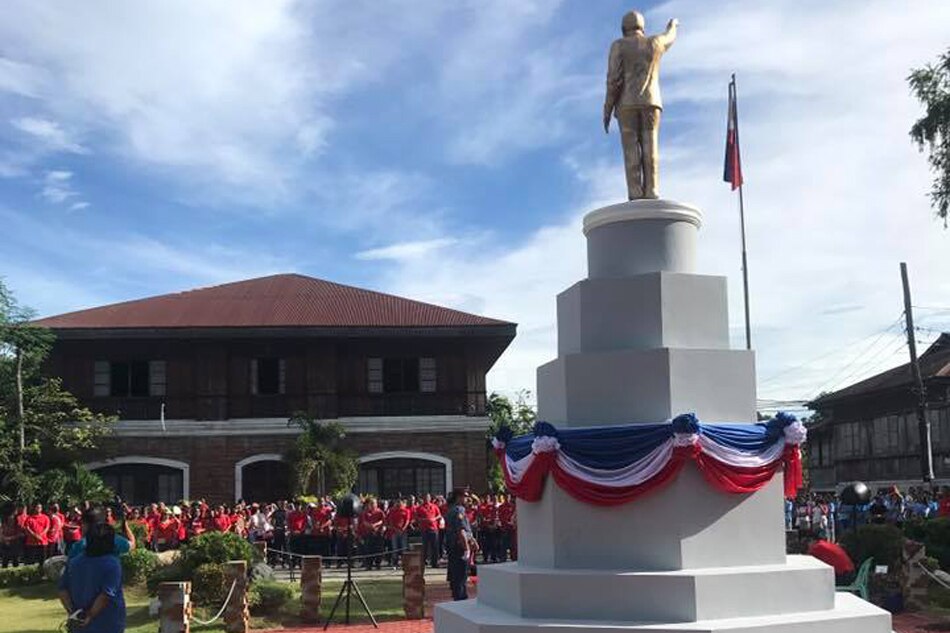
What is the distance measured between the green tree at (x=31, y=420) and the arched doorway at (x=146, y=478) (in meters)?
1.31

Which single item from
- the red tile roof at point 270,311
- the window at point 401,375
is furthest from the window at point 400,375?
the red tile roof at point 270,311

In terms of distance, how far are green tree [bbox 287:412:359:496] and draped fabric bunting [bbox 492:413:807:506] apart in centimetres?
2042

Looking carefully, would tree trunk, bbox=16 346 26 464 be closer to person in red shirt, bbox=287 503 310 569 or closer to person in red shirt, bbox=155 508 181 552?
person in red shirt, bbox=155 508 181 552

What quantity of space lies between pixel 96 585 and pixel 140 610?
829cm

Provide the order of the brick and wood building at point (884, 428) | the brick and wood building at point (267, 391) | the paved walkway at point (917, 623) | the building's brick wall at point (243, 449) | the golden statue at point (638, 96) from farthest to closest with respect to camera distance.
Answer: the brick and wood building at point (884, 428) → the brick and wood building at point (267, 391) → the building's brick wall at point (243, 449) → the paved walkway at point (917, 623) → the golden statue at point (638, 96)

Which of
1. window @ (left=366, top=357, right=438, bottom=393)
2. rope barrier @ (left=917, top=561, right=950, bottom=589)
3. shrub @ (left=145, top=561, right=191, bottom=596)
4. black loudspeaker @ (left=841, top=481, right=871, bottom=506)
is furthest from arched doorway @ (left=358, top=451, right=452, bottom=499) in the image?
black loudspeaker @ (left=841, top=481, right=871, bottom=506)

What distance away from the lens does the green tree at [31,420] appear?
86.7 ft

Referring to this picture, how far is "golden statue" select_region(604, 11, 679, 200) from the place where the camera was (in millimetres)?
9586

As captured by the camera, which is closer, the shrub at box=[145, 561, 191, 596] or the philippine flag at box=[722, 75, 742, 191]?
the shrub at box=[145, 561, 191, 596]

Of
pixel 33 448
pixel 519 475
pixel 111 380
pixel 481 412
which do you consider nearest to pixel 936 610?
pixel 519 475

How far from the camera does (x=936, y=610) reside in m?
15.0

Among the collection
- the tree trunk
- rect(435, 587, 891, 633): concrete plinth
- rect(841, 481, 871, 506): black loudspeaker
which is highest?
the tree trunk

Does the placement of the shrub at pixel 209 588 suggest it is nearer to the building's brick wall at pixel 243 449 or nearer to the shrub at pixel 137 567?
the shrub at pixel 137 567

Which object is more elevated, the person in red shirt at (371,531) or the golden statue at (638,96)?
the golden statue at (638,96)
